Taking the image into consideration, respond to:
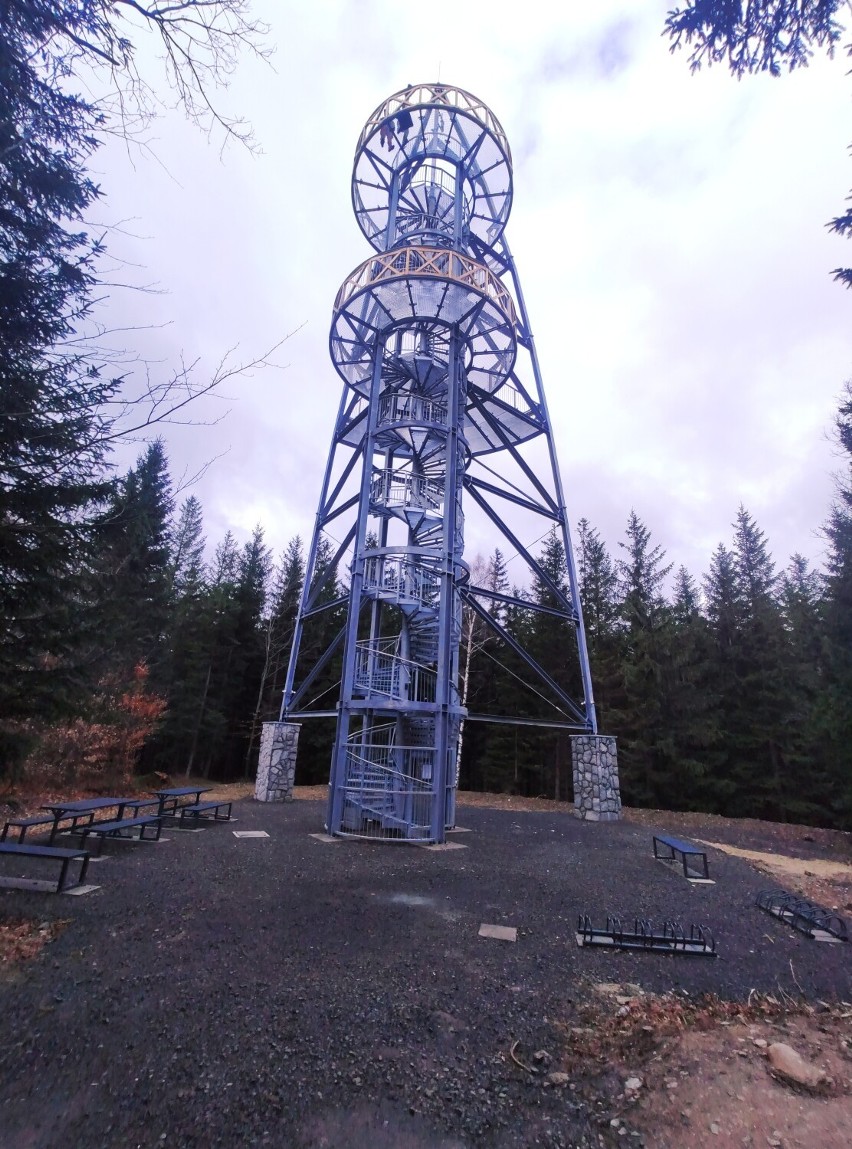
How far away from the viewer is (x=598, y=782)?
47.9ft

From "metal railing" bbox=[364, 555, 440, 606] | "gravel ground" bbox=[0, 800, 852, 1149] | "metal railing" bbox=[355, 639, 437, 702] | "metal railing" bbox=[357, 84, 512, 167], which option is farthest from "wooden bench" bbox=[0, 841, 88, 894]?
"metal railing" bbox=[357, 84, 512, 167]

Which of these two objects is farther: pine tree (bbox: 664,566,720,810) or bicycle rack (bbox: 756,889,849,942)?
pine tree (bbox: 664,566,720,810)

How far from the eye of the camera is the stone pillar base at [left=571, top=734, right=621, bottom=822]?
14.6 meters

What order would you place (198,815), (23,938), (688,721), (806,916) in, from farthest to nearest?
(688,721) < (198,815) < (806,916) < (23,938)

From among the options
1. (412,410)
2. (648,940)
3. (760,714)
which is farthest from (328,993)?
(760,714)

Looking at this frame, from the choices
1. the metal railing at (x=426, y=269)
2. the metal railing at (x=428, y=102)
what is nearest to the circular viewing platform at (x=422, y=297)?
the metal railing at (x=426, y=269)

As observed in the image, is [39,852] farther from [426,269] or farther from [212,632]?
[212,632]

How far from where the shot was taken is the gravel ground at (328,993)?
2.91 m

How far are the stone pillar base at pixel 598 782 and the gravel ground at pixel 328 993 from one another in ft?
19.7

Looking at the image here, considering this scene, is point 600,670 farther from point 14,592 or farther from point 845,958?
point 14,592

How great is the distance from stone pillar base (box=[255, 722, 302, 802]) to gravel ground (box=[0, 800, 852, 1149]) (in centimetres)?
776

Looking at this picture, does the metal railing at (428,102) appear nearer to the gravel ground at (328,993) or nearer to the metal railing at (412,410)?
the metal railing at (412,410)

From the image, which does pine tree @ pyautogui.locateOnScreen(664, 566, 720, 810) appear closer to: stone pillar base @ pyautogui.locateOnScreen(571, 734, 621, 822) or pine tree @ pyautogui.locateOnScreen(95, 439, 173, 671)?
stone pillar base @ pyautogui.locateOnScreen(571, 734, 621, 822)

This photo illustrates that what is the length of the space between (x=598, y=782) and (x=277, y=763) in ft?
29.5
